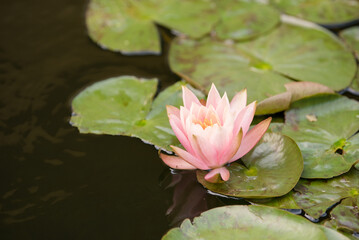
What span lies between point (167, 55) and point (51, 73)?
0.69m

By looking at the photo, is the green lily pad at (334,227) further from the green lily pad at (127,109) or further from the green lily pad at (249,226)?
the green lily pad at (127,109)

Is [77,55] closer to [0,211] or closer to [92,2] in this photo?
[92,2]

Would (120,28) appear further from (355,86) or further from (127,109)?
(355,86)

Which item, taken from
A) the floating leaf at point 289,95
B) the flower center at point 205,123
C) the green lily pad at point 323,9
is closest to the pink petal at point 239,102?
the flower center at point 205,123

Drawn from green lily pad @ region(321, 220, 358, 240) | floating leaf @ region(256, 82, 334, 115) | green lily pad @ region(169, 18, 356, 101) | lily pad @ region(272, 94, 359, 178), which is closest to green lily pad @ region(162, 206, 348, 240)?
green lily pad @ region(321, 220, 358, 240)

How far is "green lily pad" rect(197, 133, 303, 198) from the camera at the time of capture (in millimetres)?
1470

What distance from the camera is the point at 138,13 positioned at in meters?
2.50

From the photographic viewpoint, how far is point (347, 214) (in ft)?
4.62

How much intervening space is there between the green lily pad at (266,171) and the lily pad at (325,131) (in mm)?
87

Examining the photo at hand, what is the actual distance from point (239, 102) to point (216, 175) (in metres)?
0.31

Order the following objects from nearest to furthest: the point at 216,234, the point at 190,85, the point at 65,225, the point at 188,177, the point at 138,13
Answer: the point at 216,234, the point at 65,225, the point at 188,177, the point at 190,85, the point at 138,13

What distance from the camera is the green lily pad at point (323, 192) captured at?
56.9 inches

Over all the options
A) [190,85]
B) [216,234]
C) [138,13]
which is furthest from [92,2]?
[216,234]

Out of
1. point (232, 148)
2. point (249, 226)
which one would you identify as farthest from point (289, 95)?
point (249, 226)
